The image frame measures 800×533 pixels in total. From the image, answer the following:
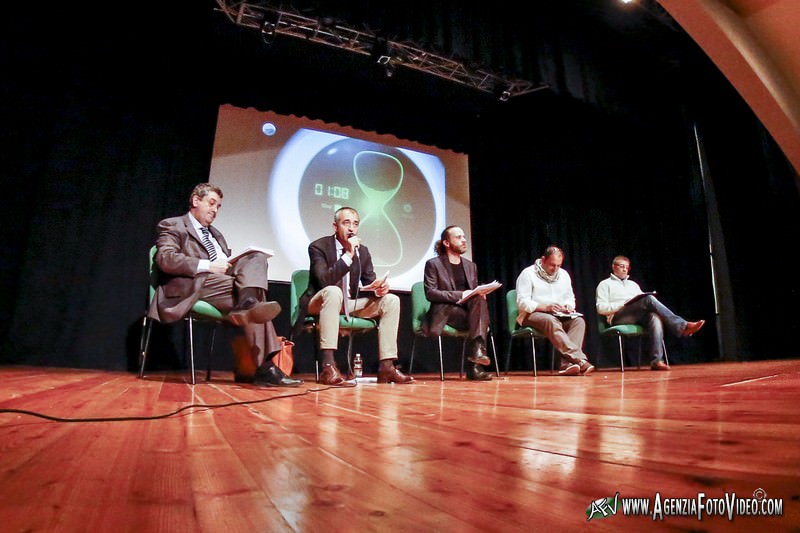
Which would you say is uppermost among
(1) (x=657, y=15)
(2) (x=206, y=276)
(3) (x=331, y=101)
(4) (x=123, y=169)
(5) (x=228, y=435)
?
(1) (x=657, y=15)

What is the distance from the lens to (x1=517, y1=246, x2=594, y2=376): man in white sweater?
3.45 meters

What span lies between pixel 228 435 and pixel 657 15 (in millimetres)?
5309

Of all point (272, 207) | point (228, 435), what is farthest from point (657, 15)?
point (228, 435)

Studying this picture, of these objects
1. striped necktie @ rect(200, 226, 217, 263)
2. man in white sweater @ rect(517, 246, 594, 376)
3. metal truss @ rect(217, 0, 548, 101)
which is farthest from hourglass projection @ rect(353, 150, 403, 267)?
striped necktie @ rect(200, 226, 217, 263)

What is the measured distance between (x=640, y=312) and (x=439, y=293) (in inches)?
82.7

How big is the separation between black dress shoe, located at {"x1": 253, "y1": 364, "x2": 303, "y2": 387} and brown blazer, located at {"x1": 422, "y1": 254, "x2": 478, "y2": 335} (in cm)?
126

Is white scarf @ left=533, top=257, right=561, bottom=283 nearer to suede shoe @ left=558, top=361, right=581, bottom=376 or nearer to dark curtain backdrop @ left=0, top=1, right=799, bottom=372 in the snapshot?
suede shoe @ left=558, top=361, right=581, bottom=376

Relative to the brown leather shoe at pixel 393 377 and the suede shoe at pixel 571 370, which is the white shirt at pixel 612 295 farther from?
the brown leather shoe at pixel 393 377

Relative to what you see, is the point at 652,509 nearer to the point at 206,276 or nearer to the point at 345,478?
the point at 345,478

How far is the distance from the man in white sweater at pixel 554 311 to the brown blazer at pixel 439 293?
0.64m

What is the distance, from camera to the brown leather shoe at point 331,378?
7.32ft

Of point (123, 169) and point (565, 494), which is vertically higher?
point (123, 169)

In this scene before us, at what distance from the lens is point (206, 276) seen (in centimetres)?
236

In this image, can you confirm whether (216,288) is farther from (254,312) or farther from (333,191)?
(333,191)
